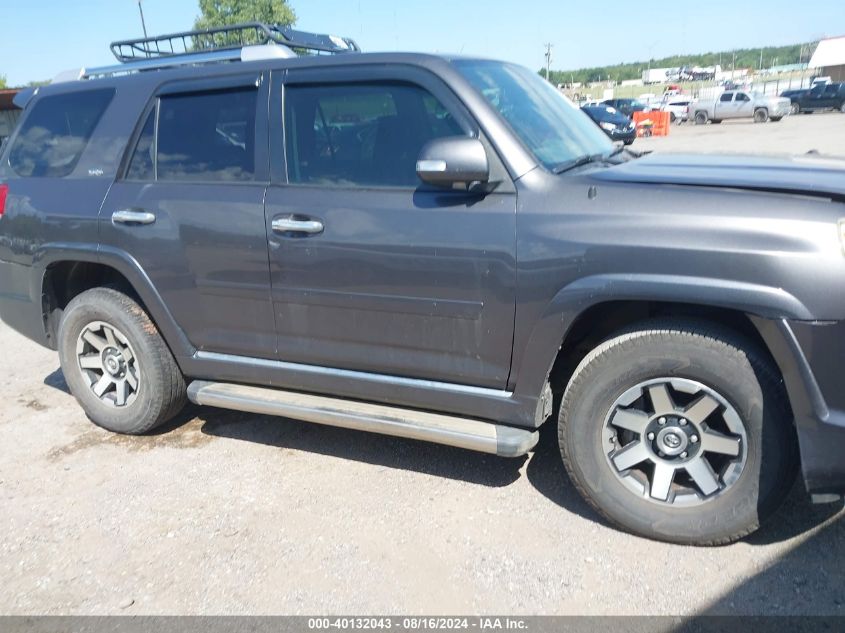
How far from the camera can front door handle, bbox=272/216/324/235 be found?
3.40 meters

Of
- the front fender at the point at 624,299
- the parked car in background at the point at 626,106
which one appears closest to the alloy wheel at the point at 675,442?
the front fender at the point at 624,299

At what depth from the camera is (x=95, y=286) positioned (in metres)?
4.46

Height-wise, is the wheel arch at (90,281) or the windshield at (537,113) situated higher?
the windshield at (537,113)

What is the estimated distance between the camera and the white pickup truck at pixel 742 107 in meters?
34.7

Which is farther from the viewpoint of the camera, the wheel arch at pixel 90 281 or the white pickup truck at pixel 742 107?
the white pickup truck at pixel 742 107

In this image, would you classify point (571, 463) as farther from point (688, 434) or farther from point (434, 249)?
point (434, 249)

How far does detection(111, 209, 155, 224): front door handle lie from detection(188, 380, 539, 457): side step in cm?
93

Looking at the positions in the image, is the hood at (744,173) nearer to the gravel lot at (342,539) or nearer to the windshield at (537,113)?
the windshield at (537,113)

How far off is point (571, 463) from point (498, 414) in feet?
1.24

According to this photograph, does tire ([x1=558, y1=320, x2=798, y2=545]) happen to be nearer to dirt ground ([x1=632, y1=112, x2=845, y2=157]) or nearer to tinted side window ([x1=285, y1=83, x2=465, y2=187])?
tinted side window ([x1=285, y1=83, x2=465, y2=187])

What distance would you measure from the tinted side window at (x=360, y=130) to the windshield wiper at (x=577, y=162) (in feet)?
1.53

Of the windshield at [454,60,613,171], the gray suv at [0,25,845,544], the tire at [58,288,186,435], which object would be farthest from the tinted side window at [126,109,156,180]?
the windshield at [454,60,613,171]

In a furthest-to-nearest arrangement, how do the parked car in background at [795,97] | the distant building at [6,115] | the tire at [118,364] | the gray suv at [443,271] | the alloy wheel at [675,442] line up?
1. the parked car in background at [795,97]
2. the distant building at [6,115]
3. the tire at [118,364]
4. the alloy wheel at [675,442]
5. the gray suv at [443,271]

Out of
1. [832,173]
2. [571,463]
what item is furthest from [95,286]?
[832,173]
